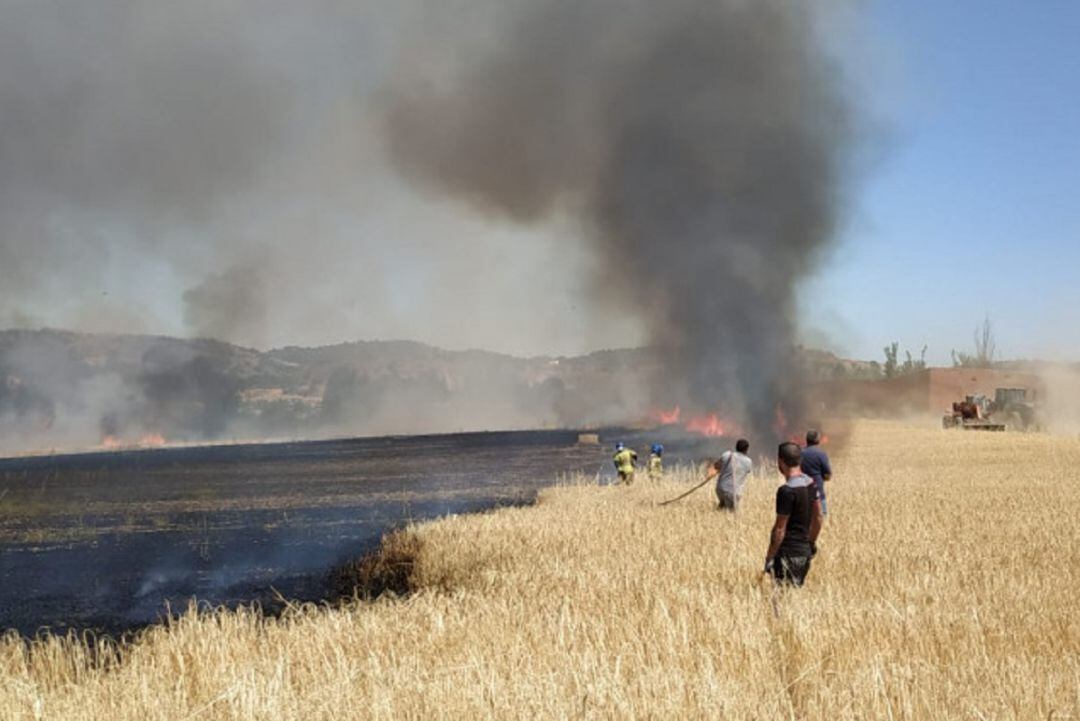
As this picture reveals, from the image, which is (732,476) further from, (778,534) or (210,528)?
(210,528)

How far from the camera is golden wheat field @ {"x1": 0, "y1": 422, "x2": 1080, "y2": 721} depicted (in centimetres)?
697

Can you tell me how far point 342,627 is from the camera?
1066 centimetres

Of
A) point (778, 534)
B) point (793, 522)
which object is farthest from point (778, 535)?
point (793, 522)

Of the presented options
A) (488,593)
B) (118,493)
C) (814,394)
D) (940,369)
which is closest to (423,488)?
(118,493)

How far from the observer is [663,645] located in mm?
8617

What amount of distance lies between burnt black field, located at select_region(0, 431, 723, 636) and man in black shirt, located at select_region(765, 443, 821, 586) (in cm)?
1119

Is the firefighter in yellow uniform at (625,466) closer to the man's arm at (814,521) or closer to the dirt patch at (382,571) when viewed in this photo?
the dirt patch at (382,571)

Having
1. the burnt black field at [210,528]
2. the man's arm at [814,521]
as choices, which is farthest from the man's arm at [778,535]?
the burnt black field at [210,528]

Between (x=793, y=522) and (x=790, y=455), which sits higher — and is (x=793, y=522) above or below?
below

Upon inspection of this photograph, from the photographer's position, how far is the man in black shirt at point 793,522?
934 centimetres

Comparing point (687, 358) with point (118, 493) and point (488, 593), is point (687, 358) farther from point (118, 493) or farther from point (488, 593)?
point (488, 593)

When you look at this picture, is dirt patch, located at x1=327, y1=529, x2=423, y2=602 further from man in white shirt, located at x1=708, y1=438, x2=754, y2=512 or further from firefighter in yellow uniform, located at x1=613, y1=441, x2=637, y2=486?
firefighter in yellow uniform, located at x1=613, y1=441, x2=637, y2=486

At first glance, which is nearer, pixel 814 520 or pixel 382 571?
pixel 814 520

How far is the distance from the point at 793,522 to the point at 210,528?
27158 mm
